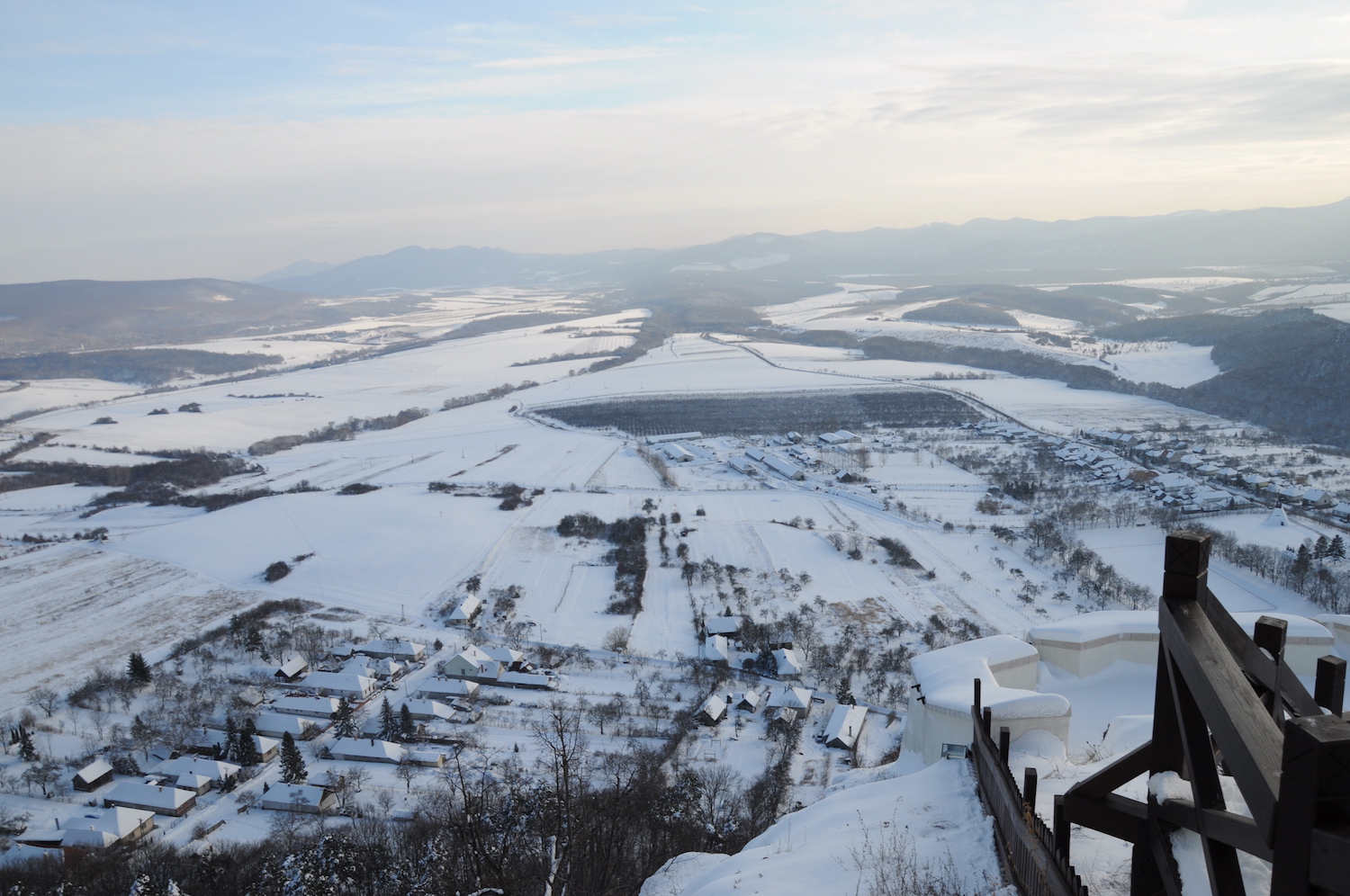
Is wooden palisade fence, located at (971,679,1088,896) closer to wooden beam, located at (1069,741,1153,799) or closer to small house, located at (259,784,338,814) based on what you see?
wooden beam, located at (1069,741,1153,799)

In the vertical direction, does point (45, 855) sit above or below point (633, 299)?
below

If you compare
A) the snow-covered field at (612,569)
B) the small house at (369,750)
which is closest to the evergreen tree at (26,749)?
the snow-covered field at (612,569)

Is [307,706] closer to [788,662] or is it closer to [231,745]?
[231,745]

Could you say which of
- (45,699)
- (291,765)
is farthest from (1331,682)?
(45,699)

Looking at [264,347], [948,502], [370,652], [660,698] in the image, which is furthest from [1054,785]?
[264,347]

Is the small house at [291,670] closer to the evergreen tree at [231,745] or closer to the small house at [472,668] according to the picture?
the evergreen tree at [231,745]

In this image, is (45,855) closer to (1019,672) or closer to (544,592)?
(544,592)

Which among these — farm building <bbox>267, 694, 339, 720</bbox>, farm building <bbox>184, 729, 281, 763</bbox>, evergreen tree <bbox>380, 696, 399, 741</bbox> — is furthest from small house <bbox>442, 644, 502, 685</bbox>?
farm building <bbox>184, 729, 281, 763</bbox>

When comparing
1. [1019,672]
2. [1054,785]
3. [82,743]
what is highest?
[1054,785]
